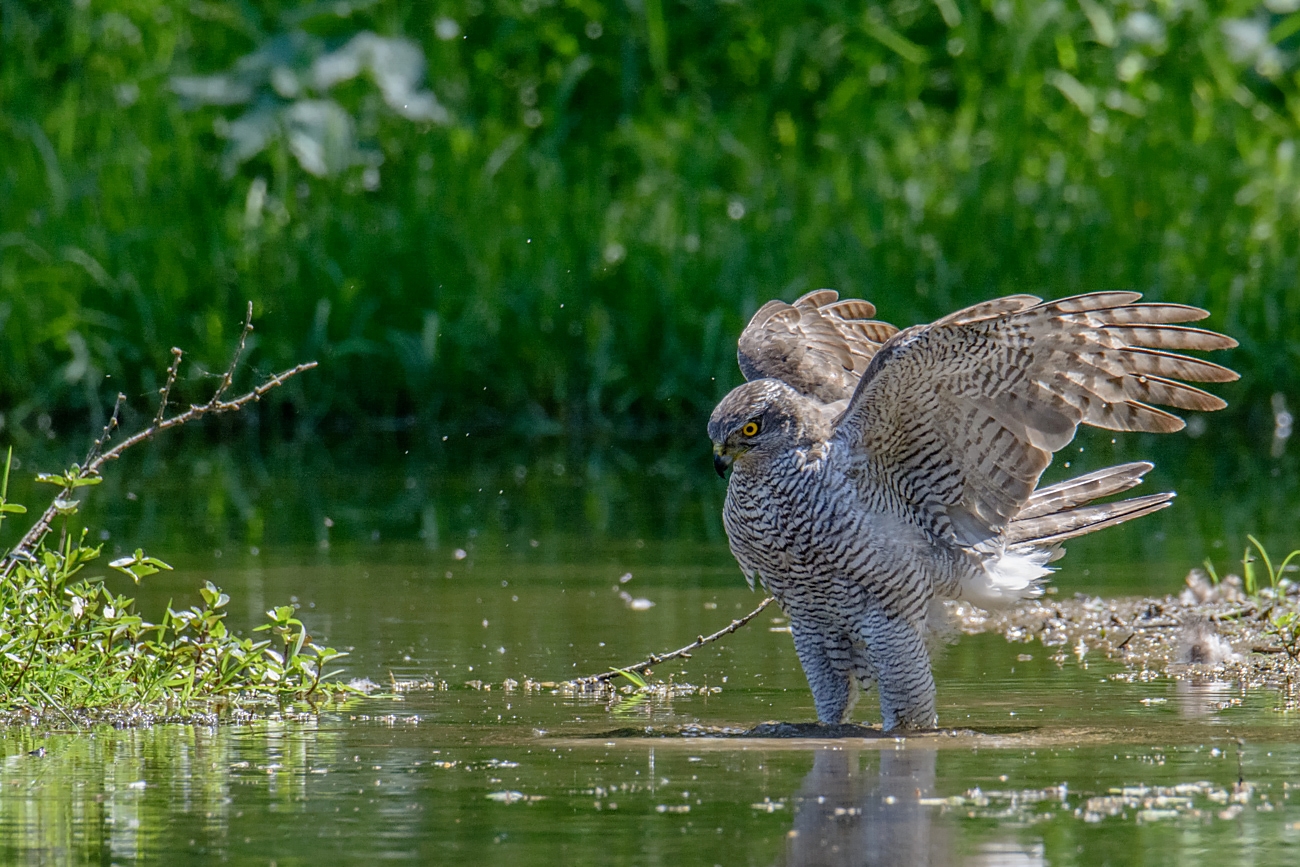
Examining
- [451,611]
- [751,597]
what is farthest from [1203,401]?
[451,611]

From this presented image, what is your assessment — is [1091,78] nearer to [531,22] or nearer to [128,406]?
[531,22]

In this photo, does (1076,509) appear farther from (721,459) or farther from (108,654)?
(108,654)

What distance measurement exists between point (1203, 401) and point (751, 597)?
2.19 meters

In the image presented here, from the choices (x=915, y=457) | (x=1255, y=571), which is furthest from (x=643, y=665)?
(x=1255, y=571)

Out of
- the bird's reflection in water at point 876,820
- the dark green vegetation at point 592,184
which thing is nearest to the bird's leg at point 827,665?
the bird's reflection in water at point 876,820

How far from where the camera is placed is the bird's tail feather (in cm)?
596

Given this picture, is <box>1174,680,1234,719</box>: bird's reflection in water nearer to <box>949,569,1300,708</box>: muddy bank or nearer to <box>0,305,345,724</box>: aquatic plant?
<box>949,569,1300,708</box>: muddy bank

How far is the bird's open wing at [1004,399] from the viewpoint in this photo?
5332mm

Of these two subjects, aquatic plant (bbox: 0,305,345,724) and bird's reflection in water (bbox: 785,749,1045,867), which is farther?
aquatic plant (bbox: 0,305,345,724)

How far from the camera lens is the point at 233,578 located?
7.38 metres

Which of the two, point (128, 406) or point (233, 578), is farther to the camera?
point (128, 406)

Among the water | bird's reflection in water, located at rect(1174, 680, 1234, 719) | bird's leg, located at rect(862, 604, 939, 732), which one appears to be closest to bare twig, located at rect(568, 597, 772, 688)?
the water

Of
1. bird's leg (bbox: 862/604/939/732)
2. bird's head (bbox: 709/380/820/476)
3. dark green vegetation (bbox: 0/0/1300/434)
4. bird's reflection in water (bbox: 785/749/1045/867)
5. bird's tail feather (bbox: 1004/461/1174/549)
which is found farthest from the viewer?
dark green vegetation (bbox: 0/0/1300/434)

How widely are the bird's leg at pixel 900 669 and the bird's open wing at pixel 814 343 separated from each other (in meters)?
0.98
